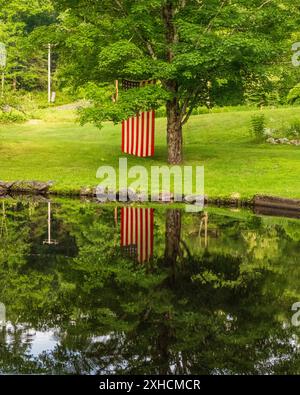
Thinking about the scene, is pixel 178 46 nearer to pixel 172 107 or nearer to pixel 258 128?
pixel 172 107

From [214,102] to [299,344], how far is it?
1947cm

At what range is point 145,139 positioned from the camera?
95.6 feet

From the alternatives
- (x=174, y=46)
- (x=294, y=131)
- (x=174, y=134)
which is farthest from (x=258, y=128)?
(x=174, y=46)

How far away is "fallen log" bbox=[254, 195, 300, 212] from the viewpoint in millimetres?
21438

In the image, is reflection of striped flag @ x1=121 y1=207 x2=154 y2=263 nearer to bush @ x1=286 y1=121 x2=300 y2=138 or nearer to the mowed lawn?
the mowed lawn

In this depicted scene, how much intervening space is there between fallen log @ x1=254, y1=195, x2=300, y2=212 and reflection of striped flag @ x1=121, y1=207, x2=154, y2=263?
3.77 metres

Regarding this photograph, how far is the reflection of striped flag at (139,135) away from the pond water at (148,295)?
378 inches

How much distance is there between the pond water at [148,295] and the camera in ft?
27.5

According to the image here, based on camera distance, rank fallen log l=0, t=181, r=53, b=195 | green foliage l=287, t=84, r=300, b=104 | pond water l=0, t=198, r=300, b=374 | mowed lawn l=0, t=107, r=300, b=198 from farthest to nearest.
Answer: green foliage l=287, t=84, r=300, b=104 → fallen log l=0, t=181, r=53, b=195 → mowed lawn l=0, t=107, r=300, b=198 → pond water l=0, t=198, r=300, b=374

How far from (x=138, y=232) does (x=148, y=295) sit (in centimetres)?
609

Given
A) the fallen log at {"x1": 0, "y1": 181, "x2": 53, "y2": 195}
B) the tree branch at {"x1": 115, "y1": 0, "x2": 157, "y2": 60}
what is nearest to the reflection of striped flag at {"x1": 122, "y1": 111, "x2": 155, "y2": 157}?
the tree branch at {"x1": 115, "y1": 0, "x2": 157, "y2": 60}

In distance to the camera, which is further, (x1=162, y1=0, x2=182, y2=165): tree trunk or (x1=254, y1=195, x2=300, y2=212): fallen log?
(x1=162, y1=0, x2=182, y2=165): tree trunk

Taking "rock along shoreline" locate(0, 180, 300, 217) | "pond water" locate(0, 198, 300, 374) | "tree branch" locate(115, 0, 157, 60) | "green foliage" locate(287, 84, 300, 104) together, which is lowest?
"pond water" locate(0, 198, 300, 374)
